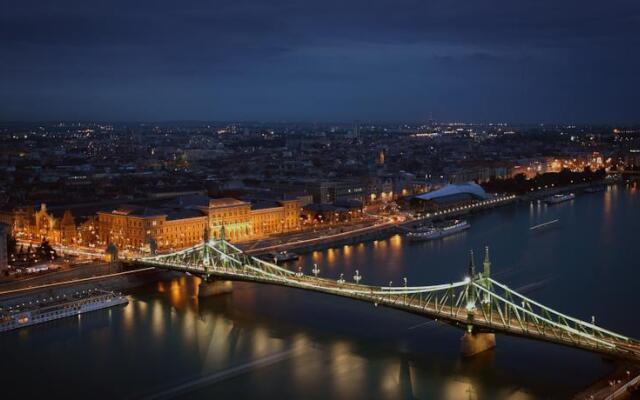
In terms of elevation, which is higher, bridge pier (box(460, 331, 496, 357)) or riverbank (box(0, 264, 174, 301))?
riverbank (box(0, 264, 174, 301))

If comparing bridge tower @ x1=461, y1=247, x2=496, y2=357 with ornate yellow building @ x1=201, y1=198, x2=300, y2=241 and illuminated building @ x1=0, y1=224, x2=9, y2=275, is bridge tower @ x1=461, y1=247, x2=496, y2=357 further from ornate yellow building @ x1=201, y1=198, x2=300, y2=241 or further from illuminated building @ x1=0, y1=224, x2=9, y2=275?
ornate yellow building @ x1=201, y1=198, x2=300, y2=241

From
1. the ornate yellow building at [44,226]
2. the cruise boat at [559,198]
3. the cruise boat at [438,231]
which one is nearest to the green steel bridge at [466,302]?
the ornate yellow building at [44,226]

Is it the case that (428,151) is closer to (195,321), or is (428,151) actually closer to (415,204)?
(415,204)

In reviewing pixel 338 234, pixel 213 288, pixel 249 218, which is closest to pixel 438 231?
pixel 338 234

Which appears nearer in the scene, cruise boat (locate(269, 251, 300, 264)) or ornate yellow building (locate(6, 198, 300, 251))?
cruise boat (locate(269, 251, 300, 264))

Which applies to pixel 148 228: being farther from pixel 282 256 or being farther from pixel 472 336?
pixel 472 336

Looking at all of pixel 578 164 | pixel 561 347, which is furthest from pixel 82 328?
pixel 578 164

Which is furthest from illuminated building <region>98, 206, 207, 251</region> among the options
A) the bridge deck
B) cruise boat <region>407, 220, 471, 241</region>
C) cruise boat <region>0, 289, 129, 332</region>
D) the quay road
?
cruise boat <region>407, 220, 471, 241</region>
